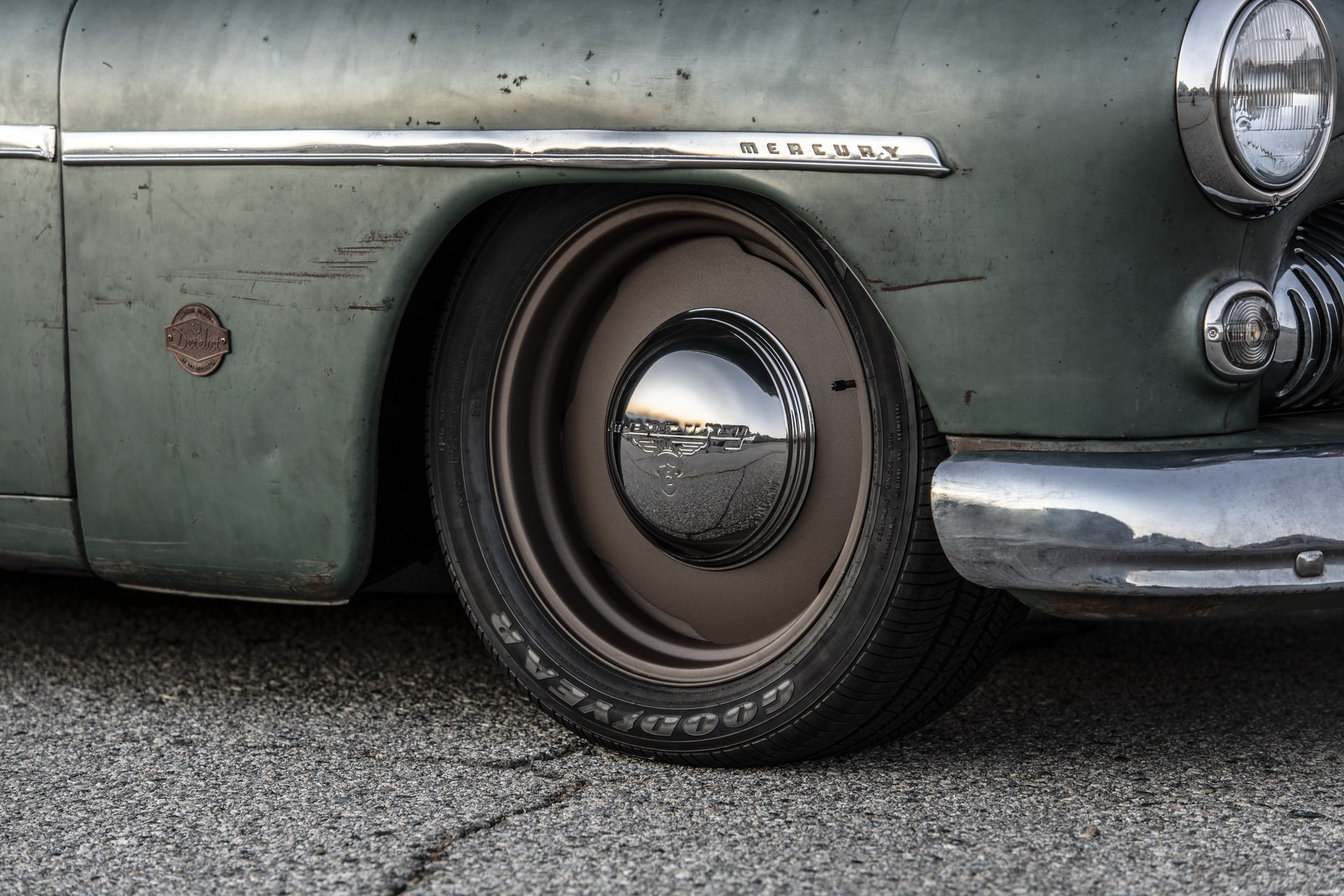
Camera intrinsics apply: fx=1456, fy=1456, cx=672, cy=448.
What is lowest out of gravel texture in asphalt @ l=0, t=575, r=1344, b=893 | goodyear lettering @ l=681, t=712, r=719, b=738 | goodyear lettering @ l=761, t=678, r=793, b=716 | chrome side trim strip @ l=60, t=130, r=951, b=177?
gravel texture in asphalt @ l=0, t=575, r=1344, b=893

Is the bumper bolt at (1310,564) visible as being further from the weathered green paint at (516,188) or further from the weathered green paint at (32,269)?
the weathered green paint at (32,269)

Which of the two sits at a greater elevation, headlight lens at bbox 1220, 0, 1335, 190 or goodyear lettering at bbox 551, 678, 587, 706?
headlight lens at bbox 1220, 0, 1335, 190

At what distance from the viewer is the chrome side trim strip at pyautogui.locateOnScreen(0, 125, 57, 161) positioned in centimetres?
234

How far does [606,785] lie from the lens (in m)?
2.12

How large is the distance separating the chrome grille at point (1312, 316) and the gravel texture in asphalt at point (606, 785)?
567 millimetres

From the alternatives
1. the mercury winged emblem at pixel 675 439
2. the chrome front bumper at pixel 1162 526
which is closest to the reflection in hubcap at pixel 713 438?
the mercury winged emblem at pixel 675 439

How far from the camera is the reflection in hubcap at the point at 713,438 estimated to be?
2.12 meters

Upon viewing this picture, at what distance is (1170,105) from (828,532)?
77 centimetres

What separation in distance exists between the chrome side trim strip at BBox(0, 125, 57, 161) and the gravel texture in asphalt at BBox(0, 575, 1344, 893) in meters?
0.96

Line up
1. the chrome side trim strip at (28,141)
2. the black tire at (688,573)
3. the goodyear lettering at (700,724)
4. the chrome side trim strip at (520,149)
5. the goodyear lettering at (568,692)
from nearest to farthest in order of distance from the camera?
the chrome side trim strip at (520,149), the black tire at (688,573), the goodyear lettering at (700,724), the goodyear lettering at (568,692), the chrome side trim strip at (28,141)

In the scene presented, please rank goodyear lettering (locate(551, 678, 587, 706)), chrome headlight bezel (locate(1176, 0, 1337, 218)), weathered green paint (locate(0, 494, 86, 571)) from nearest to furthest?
chrome headlight bezel (locate(1176, 0, 1337, 218)), goodyear lettering (locate(551, 678, 587, 706)), weathered green paint (locate(0, 494, 86, 571))

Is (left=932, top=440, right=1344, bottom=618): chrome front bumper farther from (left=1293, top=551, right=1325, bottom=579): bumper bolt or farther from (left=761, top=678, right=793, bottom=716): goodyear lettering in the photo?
(left=761, top=678, right=793, bottom=716): goodyear lettering

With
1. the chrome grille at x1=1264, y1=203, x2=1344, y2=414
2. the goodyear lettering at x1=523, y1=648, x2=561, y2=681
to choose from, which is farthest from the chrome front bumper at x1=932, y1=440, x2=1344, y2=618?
the goodyear lettering at x1=523, y1=648, x2=561, y2=681

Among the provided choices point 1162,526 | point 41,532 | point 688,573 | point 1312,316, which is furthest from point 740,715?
point 41,532
